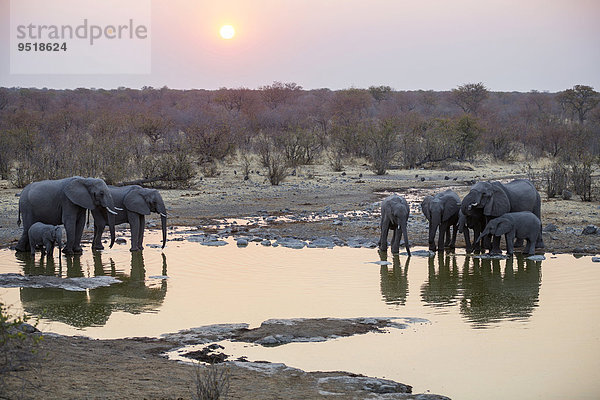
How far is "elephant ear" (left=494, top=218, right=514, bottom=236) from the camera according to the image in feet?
45.3

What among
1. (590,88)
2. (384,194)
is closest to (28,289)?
(384,194)

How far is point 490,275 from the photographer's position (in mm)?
12391

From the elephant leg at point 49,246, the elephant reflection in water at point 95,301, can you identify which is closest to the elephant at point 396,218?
the elephant reflection in water at point 95,301

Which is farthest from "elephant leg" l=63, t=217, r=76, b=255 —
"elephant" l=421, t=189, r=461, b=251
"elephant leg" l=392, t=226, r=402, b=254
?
"elephant" l=421, t=189, r=461, b=251

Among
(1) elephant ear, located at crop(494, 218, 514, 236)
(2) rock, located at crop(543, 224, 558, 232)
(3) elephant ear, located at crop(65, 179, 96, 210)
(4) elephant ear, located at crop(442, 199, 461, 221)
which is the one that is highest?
(3) elephant ear, located at crop(65, 179, 96, 210)

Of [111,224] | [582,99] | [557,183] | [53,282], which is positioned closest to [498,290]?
[53,282]

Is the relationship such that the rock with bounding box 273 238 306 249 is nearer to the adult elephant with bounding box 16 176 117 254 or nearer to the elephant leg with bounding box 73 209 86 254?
the adult elephant with bounding box 16 176 117 254

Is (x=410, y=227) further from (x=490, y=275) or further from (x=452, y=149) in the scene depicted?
(x=452, y=149)

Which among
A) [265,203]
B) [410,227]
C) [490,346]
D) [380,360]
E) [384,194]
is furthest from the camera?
[384,194]

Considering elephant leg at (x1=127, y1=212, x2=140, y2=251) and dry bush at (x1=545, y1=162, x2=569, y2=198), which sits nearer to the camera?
elephant leg at (x1=127, y1=212, x2=140, y2=251)

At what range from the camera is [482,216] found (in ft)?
47.9

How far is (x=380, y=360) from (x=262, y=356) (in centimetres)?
114

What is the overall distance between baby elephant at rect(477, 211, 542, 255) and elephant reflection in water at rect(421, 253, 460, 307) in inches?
37.9

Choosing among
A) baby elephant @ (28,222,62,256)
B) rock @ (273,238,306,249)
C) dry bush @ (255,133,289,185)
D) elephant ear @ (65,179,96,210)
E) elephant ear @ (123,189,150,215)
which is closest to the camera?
baby elephant @ (28,222,62,256)
